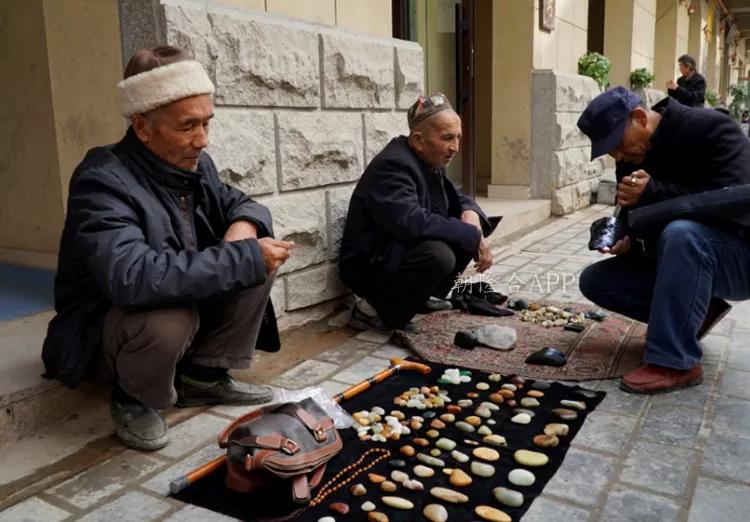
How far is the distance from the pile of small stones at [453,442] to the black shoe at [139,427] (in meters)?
0.68

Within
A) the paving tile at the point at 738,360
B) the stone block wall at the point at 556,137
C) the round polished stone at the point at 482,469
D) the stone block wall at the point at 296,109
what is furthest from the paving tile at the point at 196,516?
the stone block wall at the point at 556,137

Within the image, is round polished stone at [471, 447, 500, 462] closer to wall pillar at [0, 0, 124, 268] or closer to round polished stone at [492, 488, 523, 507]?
round polished stone at [492, 488, 523, 507]

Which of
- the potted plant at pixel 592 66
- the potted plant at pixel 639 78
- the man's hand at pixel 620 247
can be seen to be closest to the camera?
the man's hand at pixel 620 247

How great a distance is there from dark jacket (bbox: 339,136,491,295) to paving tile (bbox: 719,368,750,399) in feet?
4.26

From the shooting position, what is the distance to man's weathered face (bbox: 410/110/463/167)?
143 inches

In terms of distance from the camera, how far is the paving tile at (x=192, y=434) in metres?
2.42

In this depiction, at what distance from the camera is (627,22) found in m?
11.1

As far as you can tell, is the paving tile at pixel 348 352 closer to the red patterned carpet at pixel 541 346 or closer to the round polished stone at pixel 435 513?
the red patterned carpet at pixel 541 346

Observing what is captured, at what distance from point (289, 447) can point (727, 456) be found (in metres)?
1.41

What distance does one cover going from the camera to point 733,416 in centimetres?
260

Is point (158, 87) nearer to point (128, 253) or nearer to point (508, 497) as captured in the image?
point (128, 253)

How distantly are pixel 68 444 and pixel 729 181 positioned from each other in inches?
103

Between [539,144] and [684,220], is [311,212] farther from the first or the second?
[539,144]

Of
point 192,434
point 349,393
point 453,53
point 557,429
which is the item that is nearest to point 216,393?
point 192,434
